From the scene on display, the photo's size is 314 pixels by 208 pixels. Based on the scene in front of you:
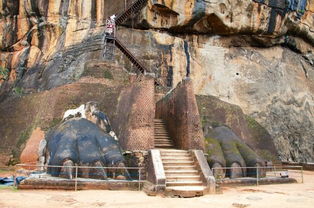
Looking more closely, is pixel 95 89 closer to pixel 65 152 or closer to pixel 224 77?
pixel 65 152

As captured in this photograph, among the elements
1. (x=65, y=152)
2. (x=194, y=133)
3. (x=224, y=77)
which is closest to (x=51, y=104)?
(x=65, y=152)

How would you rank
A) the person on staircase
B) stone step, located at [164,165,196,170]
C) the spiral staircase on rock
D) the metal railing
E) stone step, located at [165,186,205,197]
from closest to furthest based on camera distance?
stone step, located at [165,186,205,197] < the spiral staircase on rock < the metal railing < stone step, located at [164,165,196,170] < the person on staircase

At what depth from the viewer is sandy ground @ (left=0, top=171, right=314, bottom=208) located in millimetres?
6234

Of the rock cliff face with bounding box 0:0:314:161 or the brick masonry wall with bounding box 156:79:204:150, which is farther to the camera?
the rock cliff face with bounding box 0:0:314:161

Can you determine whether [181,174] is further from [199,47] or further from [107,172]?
[199,47]

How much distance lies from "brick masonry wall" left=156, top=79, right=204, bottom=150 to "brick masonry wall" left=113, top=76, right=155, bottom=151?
91 cm

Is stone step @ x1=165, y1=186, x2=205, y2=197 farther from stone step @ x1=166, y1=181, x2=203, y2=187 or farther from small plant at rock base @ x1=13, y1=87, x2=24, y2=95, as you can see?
small plant at rock base @ x1=13, y1=87, x2=24, y2=95

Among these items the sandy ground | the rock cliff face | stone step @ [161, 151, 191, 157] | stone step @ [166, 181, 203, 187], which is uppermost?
the rock cliff face

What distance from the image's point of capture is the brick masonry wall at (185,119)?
31.3 feet

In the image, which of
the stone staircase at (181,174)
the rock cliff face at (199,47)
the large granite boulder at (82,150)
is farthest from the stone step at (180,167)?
the rock cliff face at (199,47)

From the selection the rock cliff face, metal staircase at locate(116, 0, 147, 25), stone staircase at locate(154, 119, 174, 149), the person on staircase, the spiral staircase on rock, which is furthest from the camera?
the rock cliff face

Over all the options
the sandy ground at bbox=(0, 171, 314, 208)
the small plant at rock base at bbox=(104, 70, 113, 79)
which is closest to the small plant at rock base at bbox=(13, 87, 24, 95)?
the small plant at rock base at bbox=(104, 70, 113, 79)

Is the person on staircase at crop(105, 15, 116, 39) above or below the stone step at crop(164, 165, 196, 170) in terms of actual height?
above

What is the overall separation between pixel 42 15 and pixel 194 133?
15.2 meters
